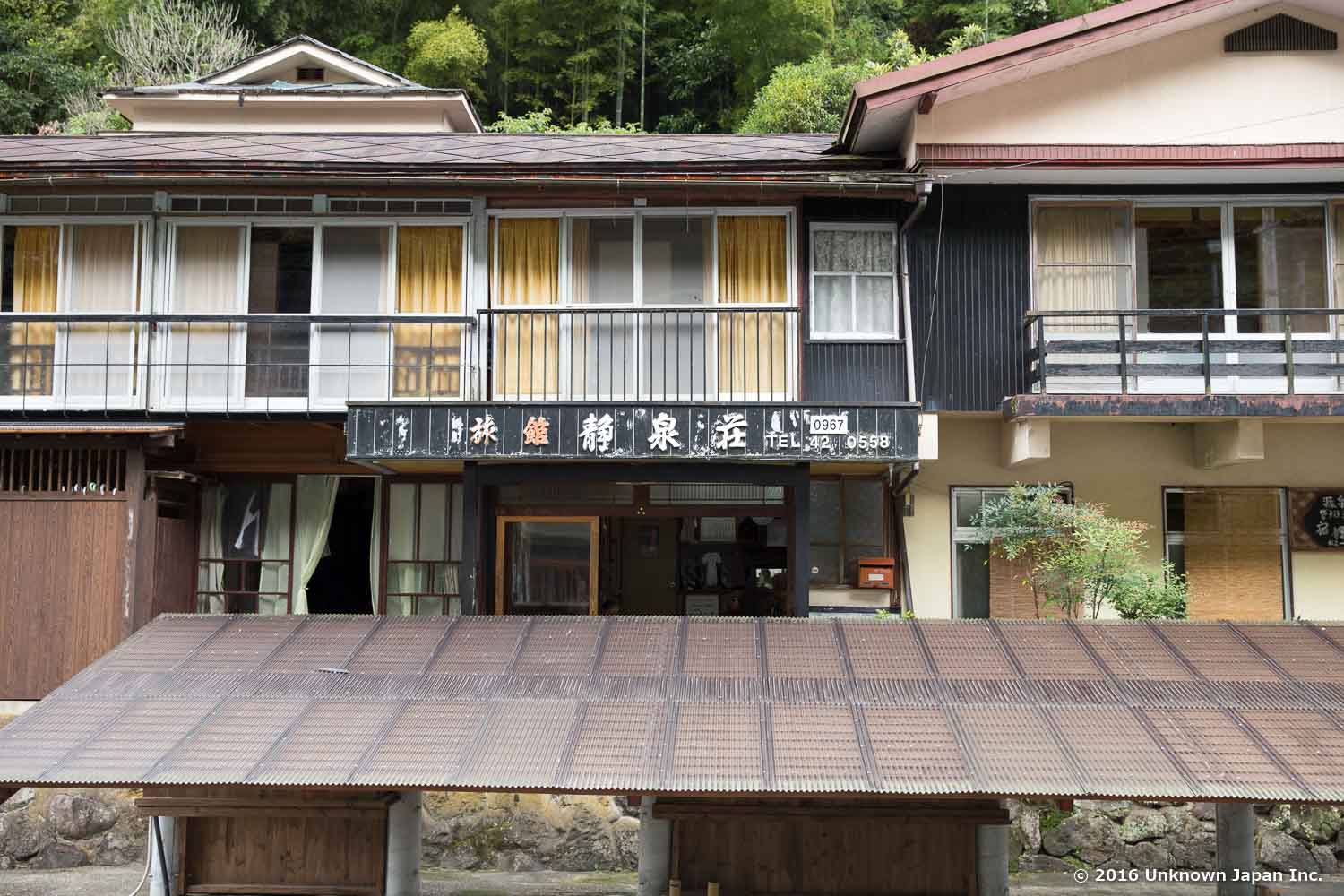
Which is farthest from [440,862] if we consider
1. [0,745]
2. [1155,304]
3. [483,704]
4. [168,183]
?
[1155,304]

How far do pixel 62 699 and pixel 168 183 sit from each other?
6.23m

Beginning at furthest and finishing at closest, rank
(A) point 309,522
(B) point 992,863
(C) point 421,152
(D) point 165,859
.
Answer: (A) point 309,522, (C) point 421,152, (D) point 165,859, (B) point 992,863

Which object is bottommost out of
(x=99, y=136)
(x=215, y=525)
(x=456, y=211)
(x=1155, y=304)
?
(x=215, y=525)

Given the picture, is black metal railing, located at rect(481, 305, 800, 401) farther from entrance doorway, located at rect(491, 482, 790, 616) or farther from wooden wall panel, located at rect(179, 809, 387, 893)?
wooden wall panel, located at rect(179, 809, 387, 893)

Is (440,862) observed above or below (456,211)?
below

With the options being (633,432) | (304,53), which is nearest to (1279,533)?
(633,432)

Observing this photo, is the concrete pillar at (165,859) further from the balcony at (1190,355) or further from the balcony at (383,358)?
the balcony at (1190,355)

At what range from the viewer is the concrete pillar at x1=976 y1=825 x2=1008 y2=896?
8.80 metres

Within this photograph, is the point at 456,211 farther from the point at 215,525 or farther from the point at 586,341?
the point at 215,525

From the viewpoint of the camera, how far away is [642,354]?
12461 mm

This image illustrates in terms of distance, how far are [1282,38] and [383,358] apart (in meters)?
10.9

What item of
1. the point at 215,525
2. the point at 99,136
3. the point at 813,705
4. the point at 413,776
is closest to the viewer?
the point at 413,776

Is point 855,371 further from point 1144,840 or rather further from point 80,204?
point 80,204

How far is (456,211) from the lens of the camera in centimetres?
1280
